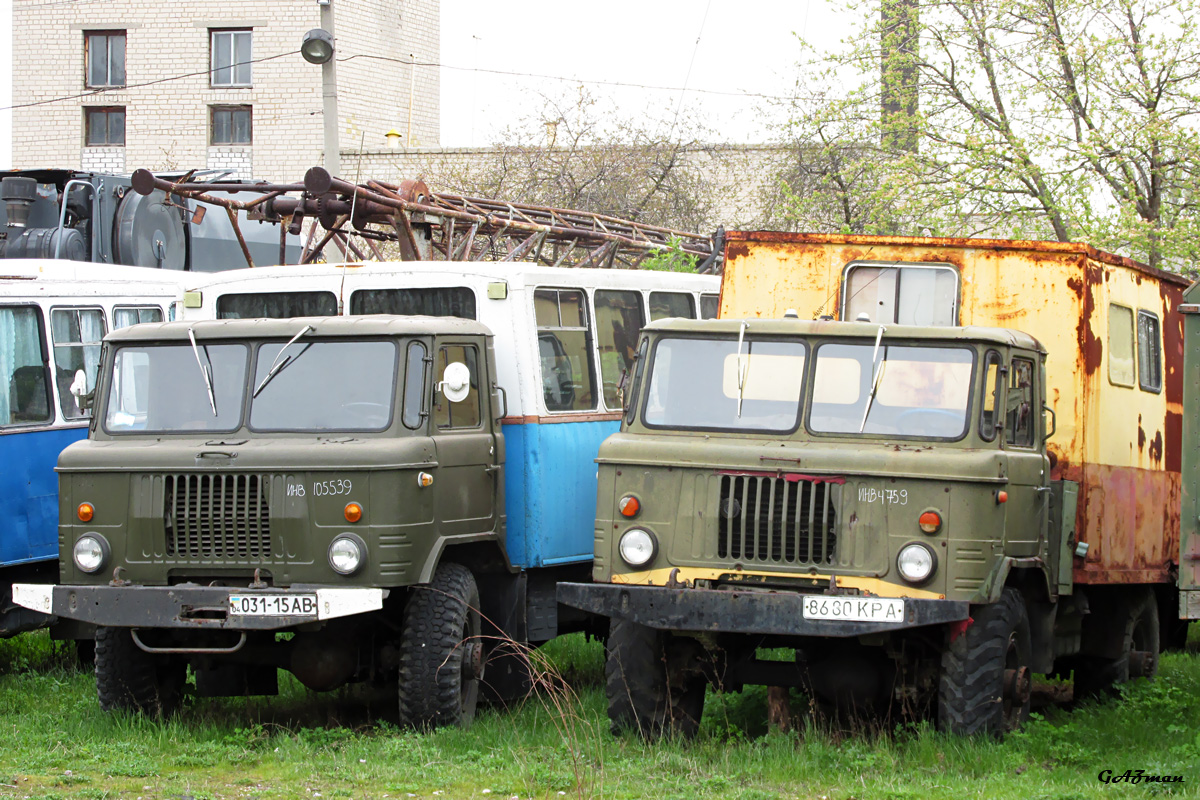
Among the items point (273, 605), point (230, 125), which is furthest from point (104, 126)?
point (273, 605)

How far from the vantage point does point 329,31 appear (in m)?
19.0

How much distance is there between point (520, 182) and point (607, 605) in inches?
933

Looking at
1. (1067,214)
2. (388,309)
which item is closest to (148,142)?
(1067,214)

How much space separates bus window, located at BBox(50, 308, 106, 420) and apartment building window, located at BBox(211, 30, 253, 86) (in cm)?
3305

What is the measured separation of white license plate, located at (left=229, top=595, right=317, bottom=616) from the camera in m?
8.30

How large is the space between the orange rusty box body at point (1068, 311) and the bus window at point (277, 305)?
2.64m

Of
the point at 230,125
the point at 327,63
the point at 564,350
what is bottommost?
the point at 564,350

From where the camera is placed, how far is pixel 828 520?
8.03 m

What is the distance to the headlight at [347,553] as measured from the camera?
8555 millimetres

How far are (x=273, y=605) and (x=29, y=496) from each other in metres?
2.99

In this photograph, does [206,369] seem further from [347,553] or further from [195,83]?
[195,83]

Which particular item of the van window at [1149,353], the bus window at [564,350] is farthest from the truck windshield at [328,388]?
the van window at [1149,353]

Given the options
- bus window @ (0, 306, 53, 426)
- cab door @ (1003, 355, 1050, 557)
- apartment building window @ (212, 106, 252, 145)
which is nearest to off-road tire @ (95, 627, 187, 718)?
bus window @ (0, 306, 53, 426)

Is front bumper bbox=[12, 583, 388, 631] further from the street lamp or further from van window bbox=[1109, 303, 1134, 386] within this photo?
the street lamp
